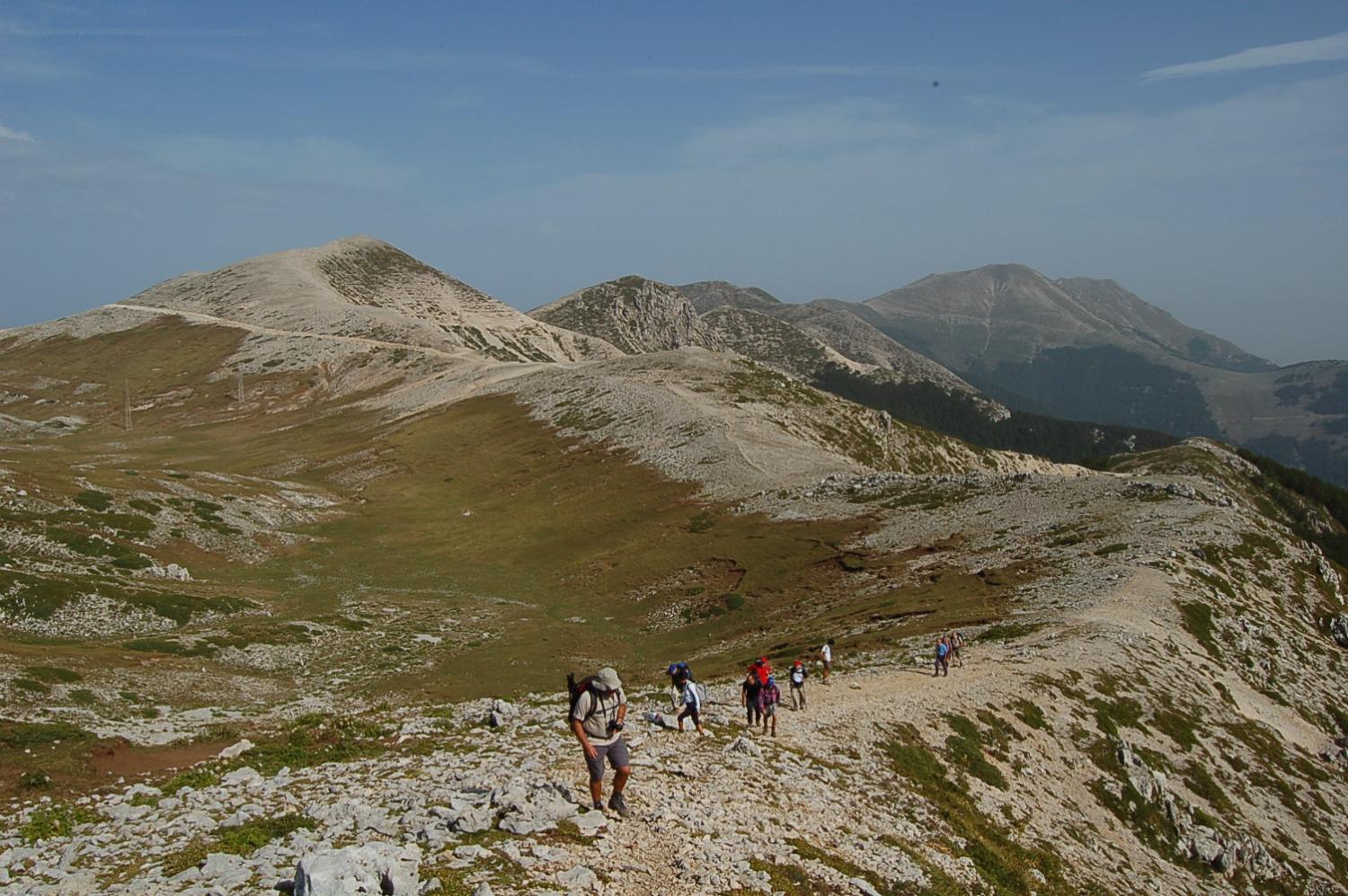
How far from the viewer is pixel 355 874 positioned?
507 inches

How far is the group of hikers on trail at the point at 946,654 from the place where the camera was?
31.6 metres

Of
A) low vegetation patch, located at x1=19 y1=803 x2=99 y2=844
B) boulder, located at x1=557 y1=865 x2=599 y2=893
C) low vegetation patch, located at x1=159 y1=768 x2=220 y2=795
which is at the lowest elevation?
low vegetation patch, located at x1=159 y1=768 x2=220 y2=795

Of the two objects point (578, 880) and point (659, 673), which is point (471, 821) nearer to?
point (578, 880)

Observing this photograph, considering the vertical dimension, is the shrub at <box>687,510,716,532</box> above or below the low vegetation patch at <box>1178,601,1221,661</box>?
above

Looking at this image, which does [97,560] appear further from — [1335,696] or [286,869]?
[1335,696]

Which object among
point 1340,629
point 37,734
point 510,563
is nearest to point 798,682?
point 37,734

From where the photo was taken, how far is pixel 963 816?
22.3 m

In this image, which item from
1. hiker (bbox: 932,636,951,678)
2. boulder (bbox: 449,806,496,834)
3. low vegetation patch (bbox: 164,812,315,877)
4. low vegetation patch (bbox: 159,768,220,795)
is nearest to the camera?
low vegetation patch (bbox: 164,812,315,877)

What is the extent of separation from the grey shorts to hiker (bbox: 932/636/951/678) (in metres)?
18.5

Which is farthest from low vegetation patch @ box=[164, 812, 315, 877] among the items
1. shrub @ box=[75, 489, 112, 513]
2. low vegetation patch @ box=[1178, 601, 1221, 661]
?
shrub @ box=[75, 489, 112, 513]

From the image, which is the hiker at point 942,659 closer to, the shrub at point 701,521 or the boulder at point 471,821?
the boulder at point 471,821

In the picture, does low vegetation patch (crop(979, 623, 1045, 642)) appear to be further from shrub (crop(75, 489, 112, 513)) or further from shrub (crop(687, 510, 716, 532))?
shrub (crop(75, 489, 112, 513))

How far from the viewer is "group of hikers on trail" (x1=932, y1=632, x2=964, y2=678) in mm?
31594

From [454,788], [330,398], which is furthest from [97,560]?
[330,398]
